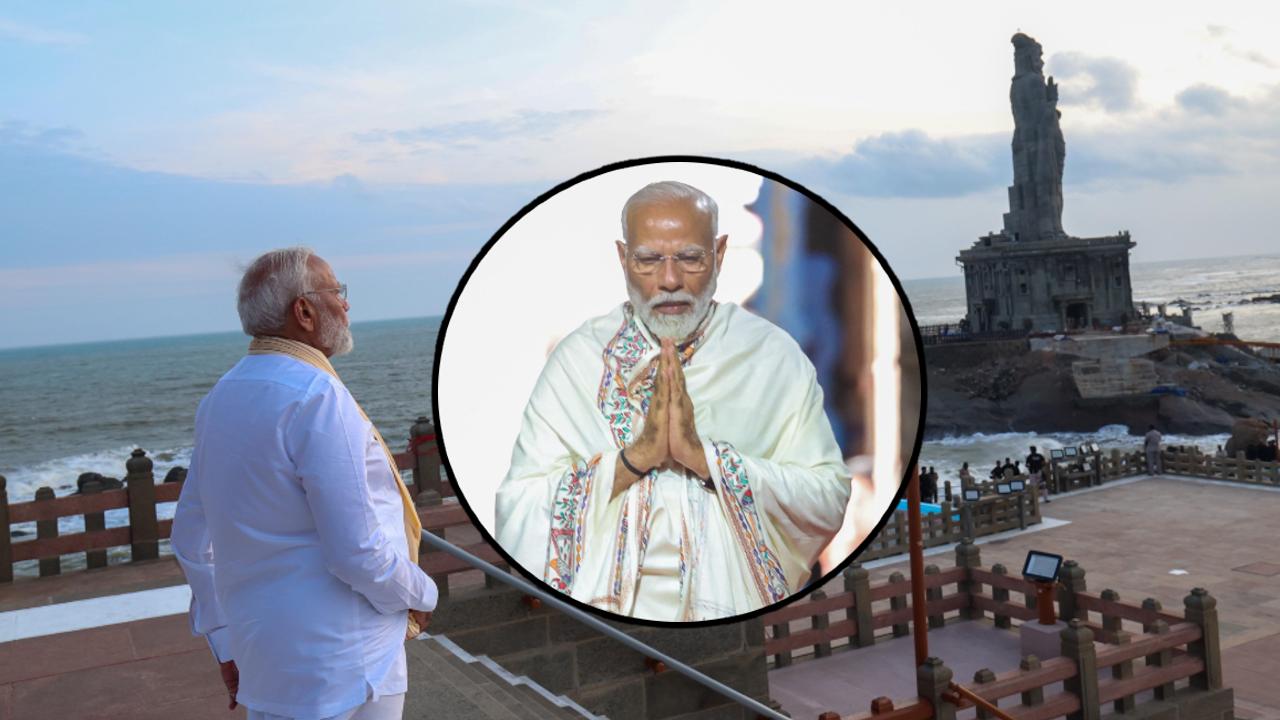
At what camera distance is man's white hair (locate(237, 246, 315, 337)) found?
7.69 feet

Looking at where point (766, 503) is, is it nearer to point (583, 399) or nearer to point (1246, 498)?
point (583, 399)

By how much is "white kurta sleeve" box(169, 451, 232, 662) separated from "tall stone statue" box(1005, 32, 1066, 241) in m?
76.5

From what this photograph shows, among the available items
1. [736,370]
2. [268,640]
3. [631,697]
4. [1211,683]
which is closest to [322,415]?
[268,640]

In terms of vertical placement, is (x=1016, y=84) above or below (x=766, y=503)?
above

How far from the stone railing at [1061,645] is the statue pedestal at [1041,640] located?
304 mm

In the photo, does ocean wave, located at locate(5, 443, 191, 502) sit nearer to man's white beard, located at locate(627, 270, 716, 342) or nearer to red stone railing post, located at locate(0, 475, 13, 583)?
red stone railing post, located at locate(0, 475, 13, 583)

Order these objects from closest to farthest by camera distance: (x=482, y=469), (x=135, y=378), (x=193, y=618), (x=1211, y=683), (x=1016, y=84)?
1. (x=193, y=618)
2. (x=482, y=469)
3. (x=1211, y=683)
4. (x=1016, y=84)
5. (x=135, y=378)

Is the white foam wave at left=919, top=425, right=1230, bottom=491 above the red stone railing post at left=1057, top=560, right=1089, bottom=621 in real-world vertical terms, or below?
below

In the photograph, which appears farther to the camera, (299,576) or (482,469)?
(482,469)

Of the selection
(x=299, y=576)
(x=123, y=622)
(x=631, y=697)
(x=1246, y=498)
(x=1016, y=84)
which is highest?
(x=1016, y=84)

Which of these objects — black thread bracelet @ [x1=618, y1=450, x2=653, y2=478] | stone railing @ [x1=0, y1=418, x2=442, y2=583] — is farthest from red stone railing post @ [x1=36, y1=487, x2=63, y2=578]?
black thread bracelet @ [x1=618, y1=450, x2=653, y2=478]

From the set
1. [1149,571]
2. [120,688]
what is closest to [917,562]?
[120,688]

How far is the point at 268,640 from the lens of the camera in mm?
2238

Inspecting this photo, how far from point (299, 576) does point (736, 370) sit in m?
1.46
